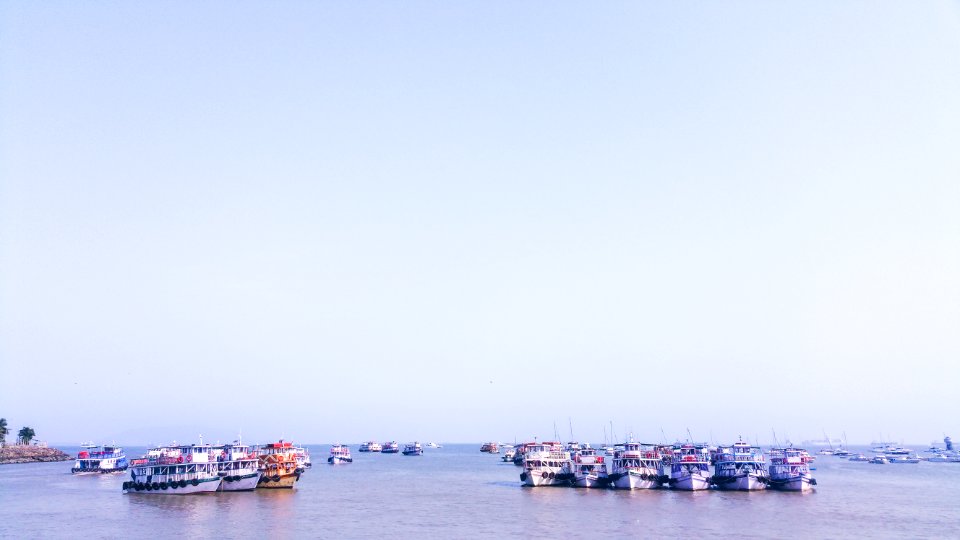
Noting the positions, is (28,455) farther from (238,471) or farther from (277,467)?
(238,471)

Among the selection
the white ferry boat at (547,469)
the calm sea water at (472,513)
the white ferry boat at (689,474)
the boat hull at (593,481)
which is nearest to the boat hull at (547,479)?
the white ferry boat at (547,469)

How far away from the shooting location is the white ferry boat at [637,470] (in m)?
71.7

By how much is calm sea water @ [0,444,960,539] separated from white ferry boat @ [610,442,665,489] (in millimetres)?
1922

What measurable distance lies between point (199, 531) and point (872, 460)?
154673mm

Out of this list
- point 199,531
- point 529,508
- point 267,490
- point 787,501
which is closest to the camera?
point 199,531

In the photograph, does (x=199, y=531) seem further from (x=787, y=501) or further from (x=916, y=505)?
(x=916, y=505)

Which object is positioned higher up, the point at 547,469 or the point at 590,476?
the point at 547,469

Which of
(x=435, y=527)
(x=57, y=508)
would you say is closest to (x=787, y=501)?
(x=435, y=527)

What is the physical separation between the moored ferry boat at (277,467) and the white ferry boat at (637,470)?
1387 inches

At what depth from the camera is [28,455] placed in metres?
151

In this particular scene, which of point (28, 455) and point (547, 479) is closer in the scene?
point (547, 479)

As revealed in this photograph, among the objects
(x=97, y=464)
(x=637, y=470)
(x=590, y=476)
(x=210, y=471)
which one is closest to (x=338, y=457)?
(x=97, y=464)

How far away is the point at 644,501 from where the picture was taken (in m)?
62.6

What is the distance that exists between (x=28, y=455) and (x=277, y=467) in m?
110
